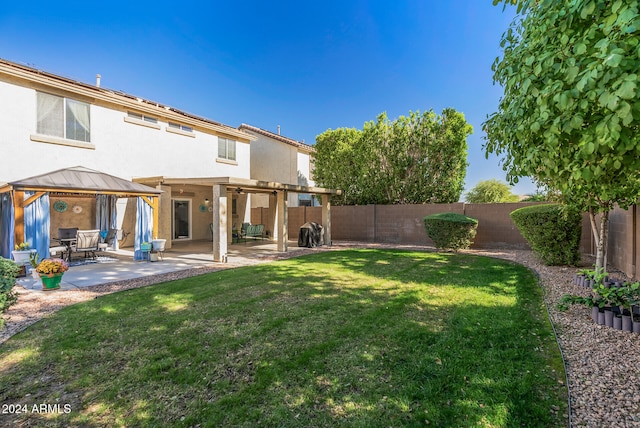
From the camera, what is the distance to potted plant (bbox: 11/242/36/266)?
24.5ft

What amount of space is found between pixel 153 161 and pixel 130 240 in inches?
147

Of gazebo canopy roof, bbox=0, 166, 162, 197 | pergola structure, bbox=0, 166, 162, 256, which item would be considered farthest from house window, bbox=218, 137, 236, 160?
gazebo canopy roof, bbox=0, 166, 162, 197

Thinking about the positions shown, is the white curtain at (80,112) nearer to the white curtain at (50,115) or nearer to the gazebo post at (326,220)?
the white curtain at (50,115)

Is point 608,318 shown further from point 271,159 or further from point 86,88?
point 271,159

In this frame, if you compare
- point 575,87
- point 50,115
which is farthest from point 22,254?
point 575,87

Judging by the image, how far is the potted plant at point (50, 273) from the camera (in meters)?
6.39

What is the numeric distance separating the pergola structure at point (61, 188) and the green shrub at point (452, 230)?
10.6 m

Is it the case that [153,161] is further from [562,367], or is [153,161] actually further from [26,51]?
[562,367]

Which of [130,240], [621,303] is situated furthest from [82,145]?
[621,303]

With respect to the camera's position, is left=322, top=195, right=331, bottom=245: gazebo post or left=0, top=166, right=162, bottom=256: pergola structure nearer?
left=0, top=166, right=162, bottom=256: pergola structure

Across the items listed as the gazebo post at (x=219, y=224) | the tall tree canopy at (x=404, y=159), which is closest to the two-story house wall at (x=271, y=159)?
the tall tree canopy at (x=404, y=159)

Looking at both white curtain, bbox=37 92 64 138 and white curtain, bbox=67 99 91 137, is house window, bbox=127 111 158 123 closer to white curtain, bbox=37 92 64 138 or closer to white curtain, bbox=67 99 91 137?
white curtain, bbox=67 99 91 137

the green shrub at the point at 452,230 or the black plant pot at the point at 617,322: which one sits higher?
the green shrub at the point at 452,230

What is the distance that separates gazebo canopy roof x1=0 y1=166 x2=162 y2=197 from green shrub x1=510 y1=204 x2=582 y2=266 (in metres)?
12.2
